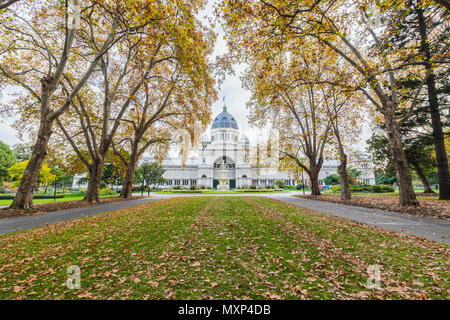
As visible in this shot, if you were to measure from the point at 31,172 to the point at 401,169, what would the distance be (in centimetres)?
2059

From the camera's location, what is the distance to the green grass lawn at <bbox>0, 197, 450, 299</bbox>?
8.70ft

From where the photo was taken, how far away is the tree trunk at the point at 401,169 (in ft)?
34.8

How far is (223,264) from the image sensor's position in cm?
356

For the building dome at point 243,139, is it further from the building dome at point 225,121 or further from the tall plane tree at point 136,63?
the tall plane tree at point 136,63

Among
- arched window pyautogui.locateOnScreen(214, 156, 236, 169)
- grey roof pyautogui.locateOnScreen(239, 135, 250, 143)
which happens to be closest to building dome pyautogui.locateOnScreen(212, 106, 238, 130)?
grey roof pyautogui.locateOnScreen(239, 135, 250, 143)

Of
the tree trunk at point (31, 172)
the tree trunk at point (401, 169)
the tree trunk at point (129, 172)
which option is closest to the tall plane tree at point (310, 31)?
the tree trunk at point (401, 169)

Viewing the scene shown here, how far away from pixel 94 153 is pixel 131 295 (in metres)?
16.3

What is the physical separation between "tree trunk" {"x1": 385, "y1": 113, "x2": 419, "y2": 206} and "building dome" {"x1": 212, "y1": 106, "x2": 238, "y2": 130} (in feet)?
232

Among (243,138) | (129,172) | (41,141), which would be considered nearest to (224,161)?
(243,138)

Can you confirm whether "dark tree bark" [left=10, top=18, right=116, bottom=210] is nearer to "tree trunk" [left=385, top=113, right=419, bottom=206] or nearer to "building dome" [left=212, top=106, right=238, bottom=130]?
"tree trunk" [left=385, top=113, right=419, bottom=206]

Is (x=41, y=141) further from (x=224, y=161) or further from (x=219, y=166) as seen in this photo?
(x=219, y=166)
